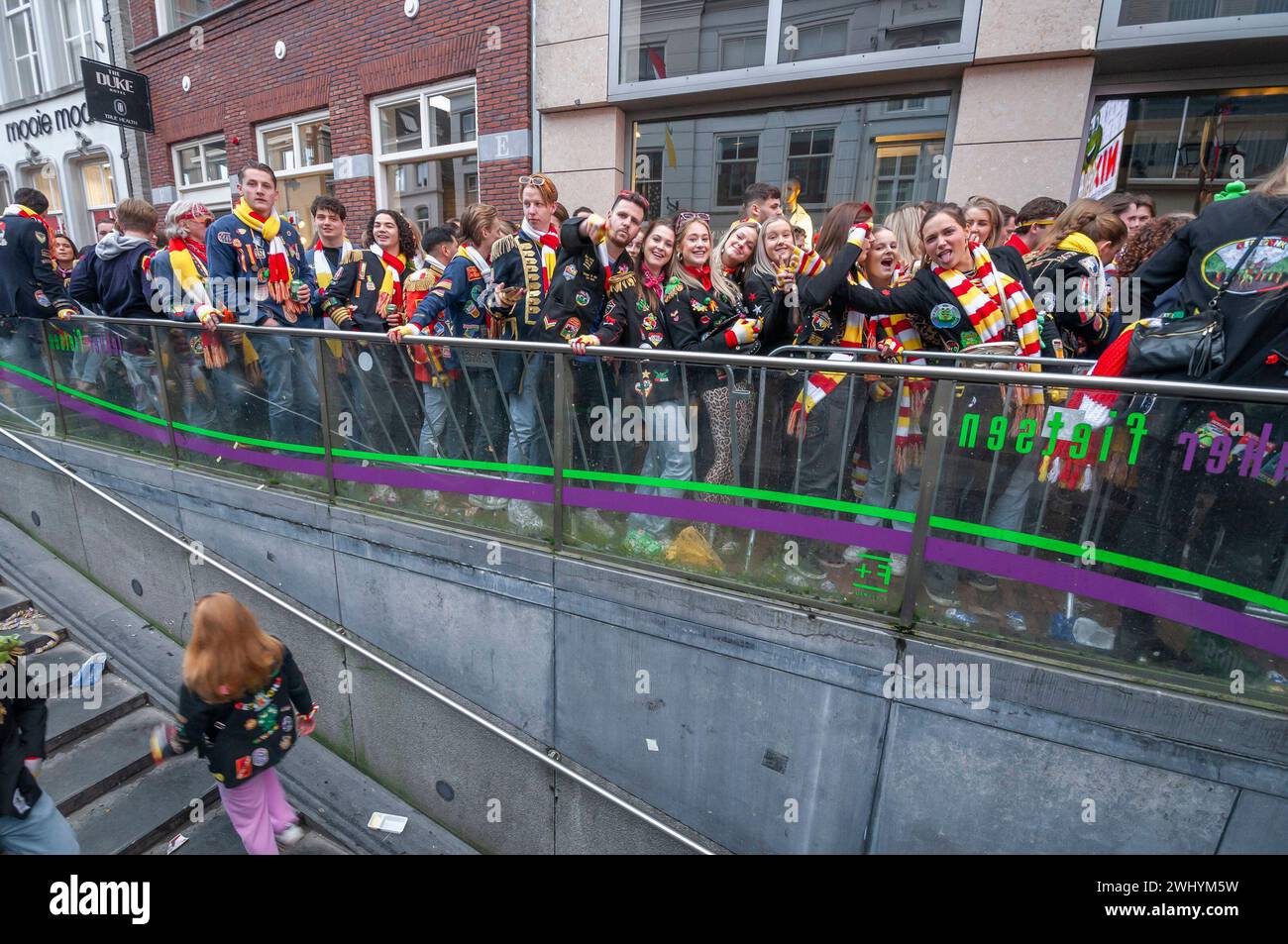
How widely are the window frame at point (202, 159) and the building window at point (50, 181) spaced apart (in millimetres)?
4643

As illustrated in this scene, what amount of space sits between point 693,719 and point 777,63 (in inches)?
257

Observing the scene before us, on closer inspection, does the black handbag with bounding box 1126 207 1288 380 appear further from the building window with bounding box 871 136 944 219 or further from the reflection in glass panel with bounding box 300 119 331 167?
the reflection in glass panel with bounding box 300 119 331 167

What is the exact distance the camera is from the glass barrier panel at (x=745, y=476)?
288 centimetres

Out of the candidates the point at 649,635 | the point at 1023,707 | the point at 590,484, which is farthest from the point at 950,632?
the point at 590,484

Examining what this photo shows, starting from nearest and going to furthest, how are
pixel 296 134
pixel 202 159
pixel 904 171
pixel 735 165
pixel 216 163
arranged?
pixel 904 171 < pixel 735 165 < pixel 296 134 < pixel 216 163 < pixel 202 159

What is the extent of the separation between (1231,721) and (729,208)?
22.0ft

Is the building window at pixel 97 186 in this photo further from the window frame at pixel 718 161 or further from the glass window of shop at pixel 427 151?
the window frame at pixel 718 161

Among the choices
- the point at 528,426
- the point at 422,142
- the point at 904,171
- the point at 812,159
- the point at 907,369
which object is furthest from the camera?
the point at 422,142

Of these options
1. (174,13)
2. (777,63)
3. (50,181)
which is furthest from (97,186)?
(777,63)

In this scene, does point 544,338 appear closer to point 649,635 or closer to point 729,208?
point 649,635

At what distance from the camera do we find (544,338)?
3824 mm

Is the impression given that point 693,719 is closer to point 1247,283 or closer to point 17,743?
point 1247,283

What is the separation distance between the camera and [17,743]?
3033 mm

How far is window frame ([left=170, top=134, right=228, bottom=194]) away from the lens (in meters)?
11.3
